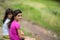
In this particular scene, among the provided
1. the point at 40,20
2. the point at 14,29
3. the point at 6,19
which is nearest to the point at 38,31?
the point at 40,20

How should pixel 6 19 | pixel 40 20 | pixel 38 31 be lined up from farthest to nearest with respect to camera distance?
1. pixel 40 20
2. pixel 38 31
3. pixel 6 19

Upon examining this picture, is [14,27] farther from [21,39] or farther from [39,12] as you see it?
[39,12]

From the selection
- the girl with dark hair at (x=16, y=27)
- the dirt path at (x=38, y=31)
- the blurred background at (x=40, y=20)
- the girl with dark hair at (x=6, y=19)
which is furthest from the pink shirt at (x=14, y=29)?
the dirt path at (x=38, y=31)

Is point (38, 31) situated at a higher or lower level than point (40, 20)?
lower

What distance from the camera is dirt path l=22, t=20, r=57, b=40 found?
15653mm

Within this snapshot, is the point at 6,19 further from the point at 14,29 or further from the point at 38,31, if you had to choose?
the point at 38,31

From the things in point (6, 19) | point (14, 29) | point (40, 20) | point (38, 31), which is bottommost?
point (38, 31)

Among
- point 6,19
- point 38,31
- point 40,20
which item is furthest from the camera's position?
point 40,20

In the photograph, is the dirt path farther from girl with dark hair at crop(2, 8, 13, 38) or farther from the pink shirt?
the pink shirt

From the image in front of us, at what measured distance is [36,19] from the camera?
1998 cm

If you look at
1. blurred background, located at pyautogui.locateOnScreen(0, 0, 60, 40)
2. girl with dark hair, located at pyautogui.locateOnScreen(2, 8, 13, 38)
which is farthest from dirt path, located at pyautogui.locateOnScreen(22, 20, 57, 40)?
girl with dark hair, located at pyautogui.locateOnScreen(2, 8, 13, 38)

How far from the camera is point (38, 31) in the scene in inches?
675

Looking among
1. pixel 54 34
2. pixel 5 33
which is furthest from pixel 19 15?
pixel 54 34

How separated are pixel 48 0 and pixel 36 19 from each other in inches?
360
